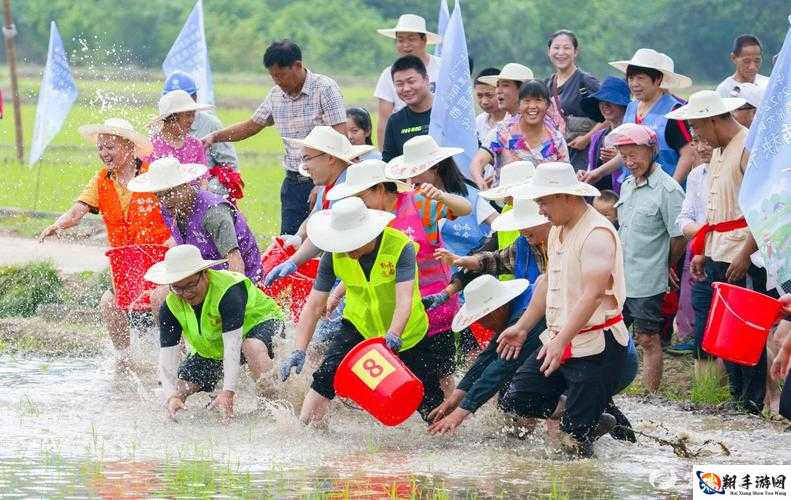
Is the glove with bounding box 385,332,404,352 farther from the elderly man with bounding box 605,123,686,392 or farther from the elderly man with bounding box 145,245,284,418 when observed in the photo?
the elderly man with bounding box 605,123,686,392

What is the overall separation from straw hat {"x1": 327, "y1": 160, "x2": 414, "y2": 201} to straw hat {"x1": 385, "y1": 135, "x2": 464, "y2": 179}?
0.23m

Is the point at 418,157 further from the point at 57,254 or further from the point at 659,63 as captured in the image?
the point at 57,254

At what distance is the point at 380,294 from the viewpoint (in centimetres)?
800

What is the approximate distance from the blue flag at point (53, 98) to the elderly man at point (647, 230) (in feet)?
32.2

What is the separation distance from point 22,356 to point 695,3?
33381 millimetres

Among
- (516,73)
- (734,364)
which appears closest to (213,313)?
(734,364)

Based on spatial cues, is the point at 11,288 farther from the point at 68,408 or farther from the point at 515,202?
the point at 515,202

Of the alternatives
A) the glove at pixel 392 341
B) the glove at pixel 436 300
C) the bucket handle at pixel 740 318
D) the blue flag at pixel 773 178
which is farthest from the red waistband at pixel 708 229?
the glove at pixel 392 341

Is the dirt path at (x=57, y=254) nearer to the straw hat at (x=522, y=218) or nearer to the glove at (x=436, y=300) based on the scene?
the glove at (x=436, y=300)

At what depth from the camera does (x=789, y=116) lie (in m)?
8.33

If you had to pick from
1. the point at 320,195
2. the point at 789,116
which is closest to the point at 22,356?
the point at 320,195

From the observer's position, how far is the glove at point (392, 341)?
7734mm

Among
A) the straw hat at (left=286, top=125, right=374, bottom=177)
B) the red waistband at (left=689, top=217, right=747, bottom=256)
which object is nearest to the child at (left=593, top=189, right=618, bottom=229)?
the red waistband at (left=689, top=217, right=747, bottom=256)

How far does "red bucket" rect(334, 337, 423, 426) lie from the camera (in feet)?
24.6
